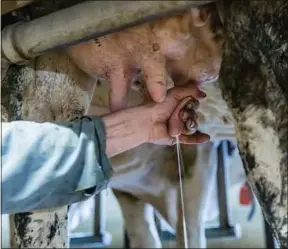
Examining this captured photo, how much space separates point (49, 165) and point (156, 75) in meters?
0.21

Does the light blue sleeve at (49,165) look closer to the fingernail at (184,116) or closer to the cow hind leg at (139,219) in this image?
the fingernail at (184,116)

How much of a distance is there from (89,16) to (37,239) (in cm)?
41

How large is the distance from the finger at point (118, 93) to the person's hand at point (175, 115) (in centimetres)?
5

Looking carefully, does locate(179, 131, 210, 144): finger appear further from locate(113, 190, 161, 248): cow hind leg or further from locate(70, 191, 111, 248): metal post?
locate(70, 191, 111, 248): metal post

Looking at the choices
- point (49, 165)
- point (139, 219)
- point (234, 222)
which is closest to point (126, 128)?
point (49, 165)

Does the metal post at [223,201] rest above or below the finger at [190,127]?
above

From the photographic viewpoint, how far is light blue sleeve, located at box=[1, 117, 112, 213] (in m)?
0.67

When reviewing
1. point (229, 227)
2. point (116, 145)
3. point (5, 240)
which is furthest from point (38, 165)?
point (5, 240)

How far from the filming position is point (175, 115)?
87 centimetres

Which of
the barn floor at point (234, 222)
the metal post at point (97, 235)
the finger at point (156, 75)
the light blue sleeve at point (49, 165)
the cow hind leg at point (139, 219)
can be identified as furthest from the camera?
the barn floor at point (234, 222)

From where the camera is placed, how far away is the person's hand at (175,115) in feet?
2.82

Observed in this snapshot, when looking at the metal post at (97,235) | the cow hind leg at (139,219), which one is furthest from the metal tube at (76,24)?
the metal post at (97,235)

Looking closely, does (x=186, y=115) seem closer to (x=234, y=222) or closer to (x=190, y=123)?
(x=190, y=123)

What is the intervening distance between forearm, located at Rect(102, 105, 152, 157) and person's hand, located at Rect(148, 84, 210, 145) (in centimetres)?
1
